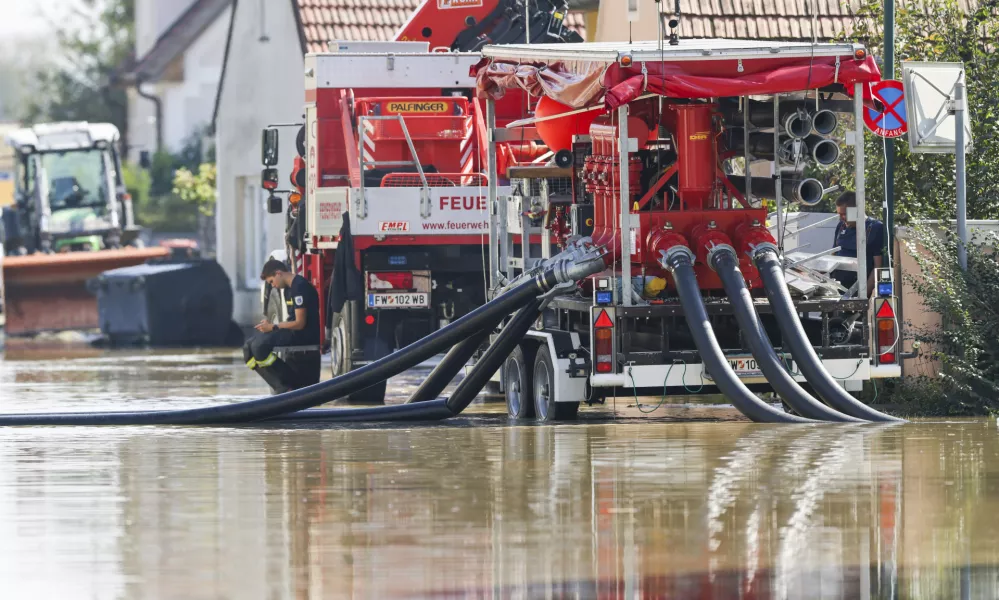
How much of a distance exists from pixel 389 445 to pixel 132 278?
1574cm

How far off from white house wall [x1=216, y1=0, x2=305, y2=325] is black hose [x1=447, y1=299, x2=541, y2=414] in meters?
16.1

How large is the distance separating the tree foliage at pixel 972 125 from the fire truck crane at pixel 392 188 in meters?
3.28

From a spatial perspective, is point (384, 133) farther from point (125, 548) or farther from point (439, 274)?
point (125, 548)

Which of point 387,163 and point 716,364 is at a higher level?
point 387,163

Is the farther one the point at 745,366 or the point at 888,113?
the point at 888,113

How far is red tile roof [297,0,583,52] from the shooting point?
29141 millimetres

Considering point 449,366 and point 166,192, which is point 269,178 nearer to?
point 449,366

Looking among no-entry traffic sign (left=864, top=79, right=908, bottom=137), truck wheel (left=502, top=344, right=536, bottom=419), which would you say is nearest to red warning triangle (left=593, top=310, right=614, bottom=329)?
truck wheel (left=502, top=344, right=536, bottom=419)

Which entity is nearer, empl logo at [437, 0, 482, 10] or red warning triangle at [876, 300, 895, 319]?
red warning triangle at [876, 300, 895, 319]

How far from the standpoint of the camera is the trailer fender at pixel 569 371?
1435 cm

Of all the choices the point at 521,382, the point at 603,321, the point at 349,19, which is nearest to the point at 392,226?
the point at 521,382

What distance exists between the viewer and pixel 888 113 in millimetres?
15594

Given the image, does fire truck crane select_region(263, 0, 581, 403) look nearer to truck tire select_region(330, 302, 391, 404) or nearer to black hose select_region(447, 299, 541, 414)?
truck tire select_region(330, 302, 391, 404)

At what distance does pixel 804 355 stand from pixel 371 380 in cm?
345
